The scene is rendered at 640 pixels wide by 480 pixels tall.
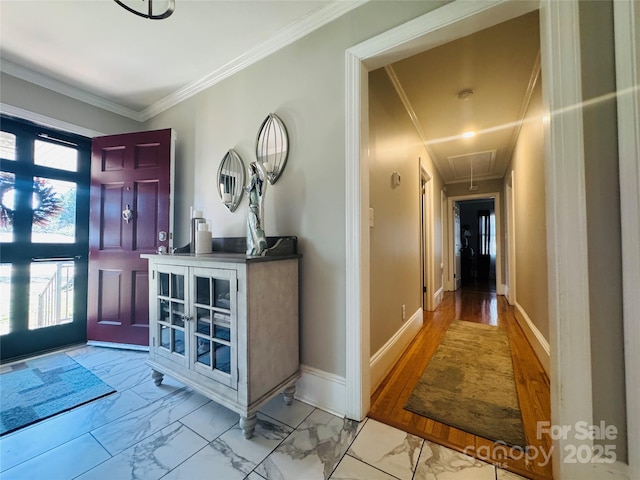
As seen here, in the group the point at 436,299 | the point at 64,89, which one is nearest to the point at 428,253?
the point at 436,299

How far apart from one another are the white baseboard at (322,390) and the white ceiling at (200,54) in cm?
221

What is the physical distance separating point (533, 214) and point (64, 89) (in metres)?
4.53

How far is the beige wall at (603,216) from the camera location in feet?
3.00

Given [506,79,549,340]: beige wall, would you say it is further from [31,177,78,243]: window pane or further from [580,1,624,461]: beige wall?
[31,177,78,243]: window pane

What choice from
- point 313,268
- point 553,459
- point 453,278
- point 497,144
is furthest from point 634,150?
point 453,278

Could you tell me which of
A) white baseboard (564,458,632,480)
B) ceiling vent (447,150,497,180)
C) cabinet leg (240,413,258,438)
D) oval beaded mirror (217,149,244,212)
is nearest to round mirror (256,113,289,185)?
oval beaded mirror (217,149,244,212)

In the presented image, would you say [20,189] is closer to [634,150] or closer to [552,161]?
[552,161]

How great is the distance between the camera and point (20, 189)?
7.17 feet

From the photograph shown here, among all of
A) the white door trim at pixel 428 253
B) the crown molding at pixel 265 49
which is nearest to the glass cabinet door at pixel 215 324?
the crown molding at pixel 265 49

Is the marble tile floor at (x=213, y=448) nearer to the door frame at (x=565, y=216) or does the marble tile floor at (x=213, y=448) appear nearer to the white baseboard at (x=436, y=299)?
the door frame at (x=565, y=216)

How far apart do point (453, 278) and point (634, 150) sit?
483 centimetres

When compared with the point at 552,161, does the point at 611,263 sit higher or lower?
lower

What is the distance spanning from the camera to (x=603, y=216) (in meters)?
0.94

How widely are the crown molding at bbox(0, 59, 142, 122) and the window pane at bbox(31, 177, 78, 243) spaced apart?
0.84 m
